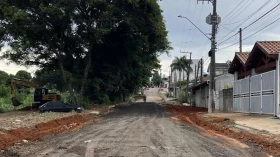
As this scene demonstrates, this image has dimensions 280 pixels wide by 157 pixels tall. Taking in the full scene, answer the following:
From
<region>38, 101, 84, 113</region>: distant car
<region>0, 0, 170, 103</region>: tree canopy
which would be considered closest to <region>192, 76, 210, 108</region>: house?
<region>0, 0, 170, 103</region>: tree canopy

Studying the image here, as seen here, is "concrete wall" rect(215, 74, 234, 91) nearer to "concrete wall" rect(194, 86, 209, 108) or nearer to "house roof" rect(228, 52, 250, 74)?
"concrete wall" rect(194, 86, 209, 108)

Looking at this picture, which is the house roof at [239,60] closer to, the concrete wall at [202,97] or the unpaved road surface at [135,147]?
the concrete wall at [202,97]

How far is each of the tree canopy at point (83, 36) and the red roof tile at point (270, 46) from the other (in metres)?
17.1

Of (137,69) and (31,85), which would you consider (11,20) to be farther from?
(137,69)

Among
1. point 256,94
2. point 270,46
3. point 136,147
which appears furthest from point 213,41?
point 136,147

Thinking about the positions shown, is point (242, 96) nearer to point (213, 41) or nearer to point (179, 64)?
point (213, 41)

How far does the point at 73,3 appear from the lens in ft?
127

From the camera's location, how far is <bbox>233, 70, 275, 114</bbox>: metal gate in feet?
77.7

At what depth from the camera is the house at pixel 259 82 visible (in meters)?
23.0

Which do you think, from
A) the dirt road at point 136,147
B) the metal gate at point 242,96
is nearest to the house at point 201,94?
the metal gate at point 242,96

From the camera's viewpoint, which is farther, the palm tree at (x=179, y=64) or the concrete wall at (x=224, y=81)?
the palm tree at (x=179, y=64)

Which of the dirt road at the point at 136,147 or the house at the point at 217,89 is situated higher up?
the house at the point at 217,89

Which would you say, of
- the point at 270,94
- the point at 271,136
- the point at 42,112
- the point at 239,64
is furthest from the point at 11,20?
the point at 271,136

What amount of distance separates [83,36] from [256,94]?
2203 centimetres
